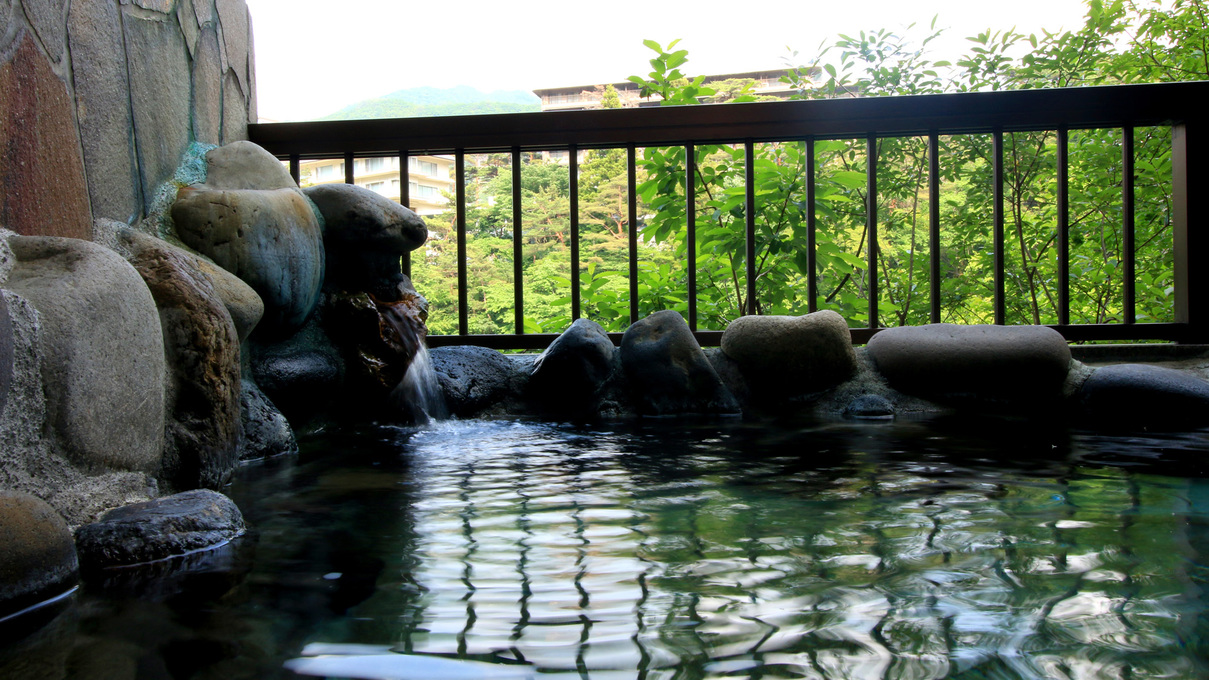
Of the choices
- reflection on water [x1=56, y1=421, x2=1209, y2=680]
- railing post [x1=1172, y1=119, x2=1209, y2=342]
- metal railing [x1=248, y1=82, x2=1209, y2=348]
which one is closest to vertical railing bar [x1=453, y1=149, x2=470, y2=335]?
metal railing [x1=248, y1=82, x2=1209, y2=348]

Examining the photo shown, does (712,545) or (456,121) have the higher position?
(456,121)

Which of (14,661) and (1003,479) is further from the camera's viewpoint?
(1003,479)

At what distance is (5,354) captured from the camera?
1.40 meters

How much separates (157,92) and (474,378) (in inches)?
67.1

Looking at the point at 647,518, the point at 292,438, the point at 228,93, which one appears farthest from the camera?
the point at 228,93

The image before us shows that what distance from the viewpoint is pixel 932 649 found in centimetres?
99

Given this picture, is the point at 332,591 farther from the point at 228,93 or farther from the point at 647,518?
the point at 228,93

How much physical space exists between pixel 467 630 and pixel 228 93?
3365 mm

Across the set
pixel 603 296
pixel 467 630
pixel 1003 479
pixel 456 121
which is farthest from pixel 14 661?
pixel 603 296

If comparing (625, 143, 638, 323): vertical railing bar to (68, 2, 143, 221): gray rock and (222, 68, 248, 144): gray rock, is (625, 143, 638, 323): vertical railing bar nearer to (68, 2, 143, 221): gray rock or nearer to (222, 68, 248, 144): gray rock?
(222, 68, 248, 144): gray rock

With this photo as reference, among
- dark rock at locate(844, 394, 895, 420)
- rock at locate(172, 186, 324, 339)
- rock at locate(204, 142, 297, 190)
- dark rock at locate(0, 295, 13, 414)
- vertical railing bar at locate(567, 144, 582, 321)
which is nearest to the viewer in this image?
dark rock at locate(0, 295, 13, 414)

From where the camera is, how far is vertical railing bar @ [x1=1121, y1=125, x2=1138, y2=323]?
3580 mm

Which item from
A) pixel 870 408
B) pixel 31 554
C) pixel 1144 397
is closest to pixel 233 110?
pixel 31 554

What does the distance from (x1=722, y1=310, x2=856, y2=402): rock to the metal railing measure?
0.29 meters
